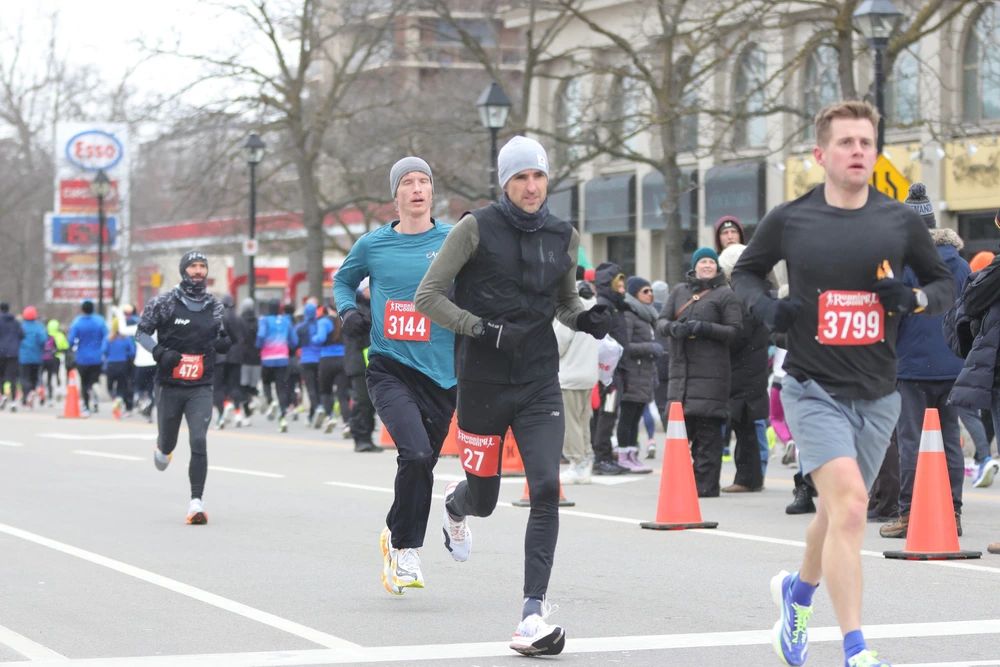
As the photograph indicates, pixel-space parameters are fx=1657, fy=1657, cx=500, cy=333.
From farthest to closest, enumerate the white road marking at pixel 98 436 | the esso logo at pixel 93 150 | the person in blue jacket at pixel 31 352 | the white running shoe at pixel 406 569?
1. the esso logo at pixel 93 150
2. the person in blue jacket at pixel 31 352
3. the white road marking at pixel 98 436
4. the white running shoe at pixel 406 569

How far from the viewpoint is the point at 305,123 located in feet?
124

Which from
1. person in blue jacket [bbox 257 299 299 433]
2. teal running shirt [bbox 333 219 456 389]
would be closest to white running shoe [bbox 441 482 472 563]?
teal running shirt [bbox 333 219 456 389]

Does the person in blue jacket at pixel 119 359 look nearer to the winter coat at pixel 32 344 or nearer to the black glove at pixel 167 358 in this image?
the winter coat at pixel 32 344

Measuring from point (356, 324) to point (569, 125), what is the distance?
2077cm

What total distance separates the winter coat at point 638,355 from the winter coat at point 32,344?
18269mm

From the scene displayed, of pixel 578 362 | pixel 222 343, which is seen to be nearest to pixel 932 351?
pixel 578 362

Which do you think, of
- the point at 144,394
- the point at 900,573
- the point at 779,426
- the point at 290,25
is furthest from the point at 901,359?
the point at 290,25

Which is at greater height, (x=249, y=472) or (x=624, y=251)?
(x=624, y=251)

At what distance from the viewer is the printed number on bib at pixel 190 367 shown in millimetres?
11644

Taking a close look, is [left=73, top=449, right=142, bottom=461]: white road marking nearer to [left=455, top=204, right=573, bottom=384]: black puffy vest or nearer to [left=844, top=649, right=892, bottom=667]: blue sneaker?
[left=455, top=204, right=573, bottom=384]: black puffy vest

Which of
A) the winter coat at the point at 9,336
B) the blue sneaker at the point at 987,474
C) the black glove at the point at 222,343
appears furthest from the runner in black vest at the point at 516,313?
the winter coat at the point at 9,336

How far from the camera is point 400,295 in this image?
330 inches

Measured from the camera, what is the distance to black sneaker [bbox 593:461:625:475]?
15336mm

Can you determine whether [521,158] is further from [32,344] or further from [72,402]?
[32,344]
